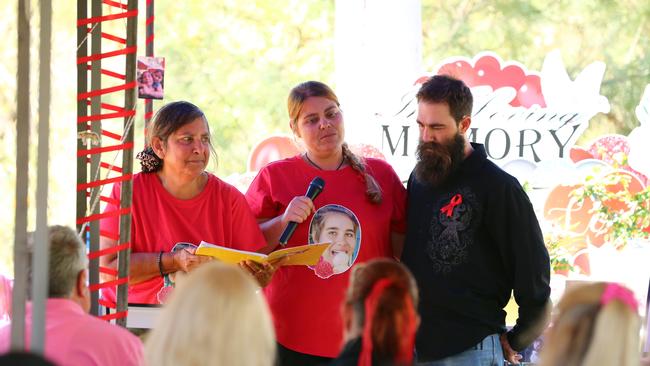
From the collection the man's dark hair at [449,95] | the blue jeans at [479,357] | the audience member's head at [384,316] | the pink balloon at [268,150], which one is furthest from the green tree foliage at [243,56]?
the audience member's head at [384,316]

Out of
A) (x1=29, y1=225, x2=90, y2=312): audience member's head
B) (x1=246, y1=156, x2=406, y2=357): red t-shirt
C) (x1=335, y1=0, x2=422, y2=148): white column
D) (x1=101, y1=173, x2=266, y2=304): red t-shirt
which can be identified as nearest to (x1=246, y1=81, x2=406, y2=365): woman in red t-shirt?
(x1=246, y1=156, x2=406, y2=357): red t-shirt

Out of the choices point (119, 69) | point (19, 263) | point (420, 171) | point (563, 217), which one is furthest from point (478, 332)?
point (119, 69)

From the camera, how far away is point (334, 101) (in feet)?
13.4

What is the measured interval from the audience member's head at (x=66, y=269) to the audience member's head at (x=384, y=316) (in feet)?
2.77

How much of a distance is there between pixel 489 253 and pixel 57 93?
4.67 meters

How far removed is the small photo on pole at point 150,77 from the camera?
3982 mm

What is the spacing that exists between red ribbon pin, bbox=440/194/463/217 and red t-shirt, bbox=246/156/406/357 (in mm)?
313

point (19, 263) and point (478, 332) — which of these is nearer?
point (19, 263)

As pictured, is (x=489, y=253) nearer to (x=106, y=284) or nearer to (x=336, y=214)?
(x=336, y=214)

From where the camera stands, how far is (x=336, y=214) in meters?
3.98

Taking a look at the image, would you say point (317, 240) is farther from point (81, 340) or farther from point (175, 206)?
point (81, 340)

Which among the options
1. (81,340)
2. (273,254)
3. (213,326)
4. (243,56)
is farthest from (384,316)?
(243,56)

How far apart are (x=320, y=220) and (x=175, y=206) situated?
1.96ft

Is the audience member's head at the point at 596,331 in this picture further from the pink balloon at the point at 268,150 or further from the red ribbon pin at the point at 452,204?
the pink balloon at the point at 268,150
